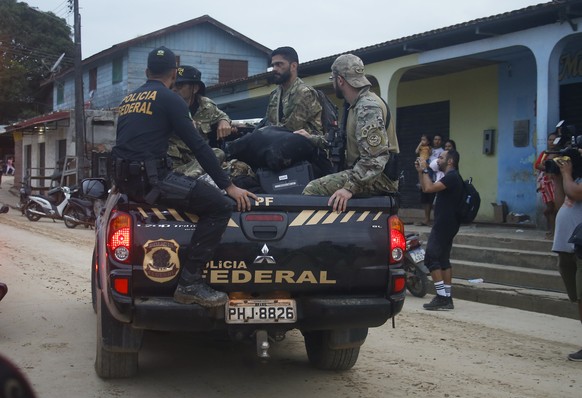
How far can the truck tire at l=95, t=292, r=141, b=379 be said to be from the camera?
481 centimetres

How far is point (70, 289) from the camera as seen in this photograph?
918 centimetres

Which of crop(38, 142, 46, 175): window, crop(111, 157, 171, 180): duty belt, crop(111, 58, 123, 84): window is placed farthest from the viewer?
crop(38, 142, 46, 175): window

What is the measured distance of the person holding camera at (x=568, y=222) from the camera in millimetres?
6347

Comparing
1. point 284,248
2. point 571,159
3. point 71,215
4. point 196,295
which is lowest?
point 71,215

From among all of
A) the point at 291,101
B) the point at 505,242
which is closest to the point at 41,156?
the point at 505,242

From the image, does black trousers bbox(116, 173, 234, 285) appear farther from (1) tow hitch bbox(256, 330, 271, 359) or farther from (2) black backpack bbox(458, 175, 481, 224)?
(2) black backpack bbox(458, 175, 481, 224)

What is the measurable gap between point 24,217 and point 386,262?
64.6ft

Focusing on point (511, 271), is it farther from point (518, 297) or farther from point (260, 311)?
point (260, 311)

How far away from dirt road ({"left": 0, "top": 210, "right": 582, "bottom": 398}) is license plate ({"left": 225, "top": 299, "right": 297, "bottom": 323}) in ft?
2.56

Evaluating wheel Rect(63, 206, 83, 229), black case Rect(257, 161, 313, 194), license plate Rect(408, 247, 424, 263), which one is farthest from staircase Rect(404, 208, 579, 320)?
wheel Rect(63, 206, 83, 229)

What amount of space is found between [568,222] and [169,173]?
3908 mm

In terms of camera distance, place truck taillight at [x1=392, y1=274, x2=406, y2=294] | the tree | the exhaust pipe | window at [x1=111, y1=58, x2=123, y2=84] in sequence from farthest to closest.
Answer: the tree → window at [x1=111, y1=58, x2=123, y2=84] → the exhaust pipe → truck taillight at [x1=392, y1=274, x2=406, y2=294]

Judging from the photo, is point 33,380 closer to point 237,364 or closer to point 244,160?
point 237,364

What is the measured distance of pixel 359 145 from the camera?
5238mm
